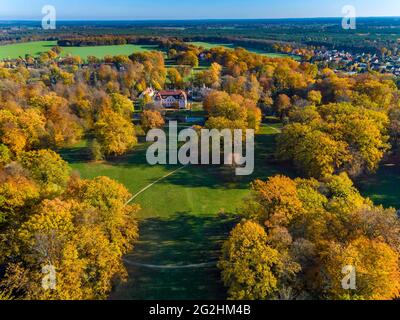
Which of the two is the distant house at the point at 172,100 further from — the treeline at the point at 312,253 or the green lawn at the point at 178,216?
the treeline at the point at 312,253

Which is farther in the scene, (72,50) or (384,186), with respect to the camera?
(72,50)

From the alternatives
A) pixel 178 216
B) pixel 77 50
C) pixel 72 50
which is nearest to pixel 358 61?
pixel 178 216

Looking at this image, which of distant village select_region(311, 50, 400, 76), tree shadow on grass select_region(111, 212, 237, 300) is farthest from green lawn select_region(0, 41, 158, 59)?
tree shadow on grass select_region(111, 212, 237, 300)

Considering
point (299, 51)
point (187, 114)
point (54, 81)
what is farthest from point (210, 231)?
point (299, 51)

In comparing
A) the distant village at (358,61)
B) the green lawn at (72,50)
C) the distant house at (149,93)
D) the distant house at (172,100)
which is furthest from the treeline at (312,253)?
the green lawn at (72,50)

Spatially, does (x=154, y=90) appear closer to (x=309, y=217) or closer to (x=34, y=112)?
(x=34, y=112)

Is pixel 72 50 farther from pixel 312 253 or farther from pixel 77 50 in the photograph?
pixel 312 253
